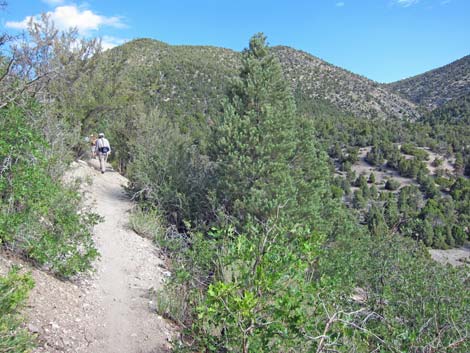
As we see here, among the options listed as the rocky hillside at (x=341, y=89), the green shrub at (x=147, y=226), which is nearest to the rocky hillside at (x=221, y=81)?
the rocky hillside at (x=341, y=89)

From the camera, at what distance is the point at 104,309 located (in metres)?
5.76

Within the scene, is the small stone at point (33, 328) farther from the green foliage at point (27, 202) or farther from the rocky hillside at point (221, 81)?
the rocky hillside at point (221, 81)

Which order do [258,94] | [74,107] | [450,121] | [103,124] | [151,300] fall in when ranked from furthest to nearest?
[450,121] < [103,124] < [74,107] < [258,94] < [151,300]

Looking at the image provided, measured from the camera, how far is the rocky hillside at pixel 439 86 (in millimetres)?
65500

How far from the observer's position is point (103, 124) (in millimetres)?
16109

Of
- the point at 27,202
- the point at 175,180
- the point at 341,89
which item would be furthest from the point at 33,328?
the point at 341,89

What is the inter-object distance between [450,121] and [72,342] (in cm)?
6040

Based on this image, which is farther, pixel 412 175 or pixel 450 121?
pixel 450 121

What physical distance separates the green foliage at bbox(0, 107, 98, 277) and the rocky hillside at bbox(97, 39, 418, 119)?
37.1 m

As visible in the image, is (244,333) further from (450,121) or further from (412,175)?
(450,121)

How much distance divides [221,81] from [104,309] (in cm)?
4672

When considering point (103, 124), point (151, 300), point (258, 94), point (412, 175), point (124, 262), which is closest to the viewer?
point (151, 300)

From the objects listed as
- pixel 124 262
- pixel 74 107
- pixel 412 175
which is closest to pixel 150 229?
pixel 124 262

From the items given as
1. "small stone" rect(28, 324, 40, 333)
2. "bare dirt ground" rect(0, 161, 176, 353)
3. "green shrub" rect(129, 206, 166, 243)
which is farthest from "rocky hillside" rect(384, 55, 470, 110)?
"small stone" rect(28, 324, 40, 333)
